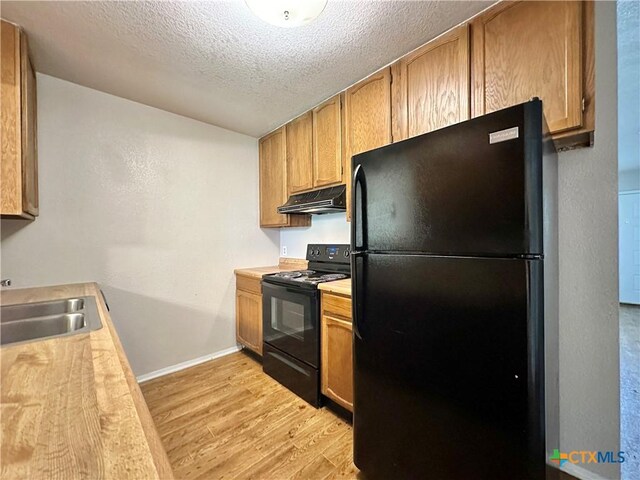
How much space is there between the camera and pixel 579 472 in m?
1.42

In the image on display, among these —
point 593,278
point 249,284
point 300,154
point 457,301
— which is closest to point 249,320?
point 249,284

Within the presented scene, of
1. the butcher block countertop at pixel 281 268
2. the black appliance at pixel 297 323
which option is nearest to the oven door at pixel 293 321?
the black appliance at pixel 297 323

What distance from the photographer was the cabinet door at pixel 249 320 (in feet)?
8.50

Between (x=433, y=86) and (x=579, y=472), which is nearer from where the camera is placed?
(x=579, y=472)

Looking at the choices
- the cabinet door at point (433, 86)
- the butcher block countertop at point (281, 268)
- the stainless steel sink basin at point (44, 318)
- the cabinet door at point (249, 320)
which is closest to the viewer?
the stainless steel sink basin at point (44, 318)

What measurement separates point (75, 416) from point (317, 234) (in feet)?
7.77

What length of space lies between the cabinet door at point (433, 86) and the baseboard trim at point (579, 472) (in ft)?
6.23

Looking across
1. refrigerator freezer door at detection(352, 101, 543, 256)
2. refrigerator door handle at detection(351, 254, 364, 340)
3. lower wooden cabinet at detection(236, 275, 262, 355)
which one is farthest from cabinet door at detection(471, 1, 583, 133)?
lower wooden cabinet at detection(236, 275, 262, 355)

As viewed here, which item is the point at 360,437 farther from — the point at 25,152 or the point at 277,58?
the point at 25,152

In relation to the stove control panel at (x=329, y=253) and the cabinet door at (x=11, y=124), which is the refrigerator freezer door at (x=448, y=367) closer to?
the stove control panel at (x=329, y=253)

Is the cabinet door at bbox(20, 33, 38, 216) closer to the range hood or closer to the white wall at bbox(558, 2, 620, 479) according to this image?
the range hood

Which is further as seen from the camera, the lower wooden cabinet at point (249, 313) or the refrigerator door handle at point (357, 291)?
the lower wooden cabinet at point (249, 313)

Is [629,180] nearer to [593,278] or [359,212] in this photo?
[593,278]

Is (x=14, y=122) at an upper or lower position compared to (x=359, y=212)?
upper
